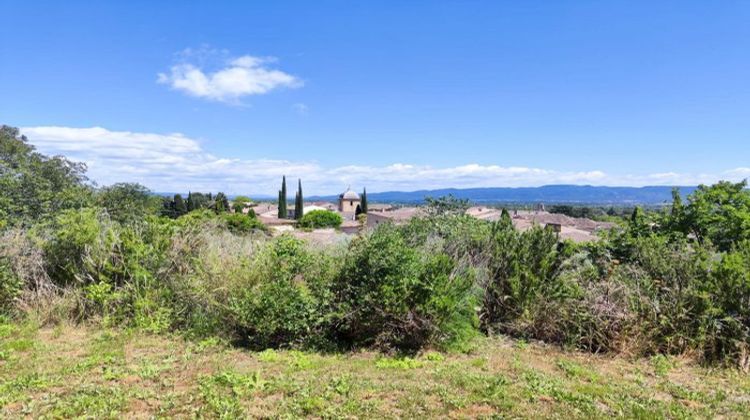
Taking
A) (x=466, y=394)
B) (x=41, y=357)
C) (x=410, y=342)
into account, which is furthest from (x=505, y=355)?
(x=41, y=357)

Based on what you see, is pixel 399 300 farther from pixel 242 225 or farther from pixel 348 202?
pixel 348 202

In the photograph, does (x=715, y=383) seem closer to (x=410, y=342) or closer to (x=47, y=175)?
(x=410, y=342)

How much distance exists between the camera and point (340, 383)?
13.5ft

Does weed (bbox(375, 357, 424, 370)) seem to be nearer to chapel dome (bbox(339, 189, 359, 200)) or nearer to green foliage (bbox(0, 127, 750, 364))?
green foliage (bbox(0, 127, 750, 364))

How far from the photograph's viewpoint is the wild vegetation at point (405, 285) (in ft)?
17.4

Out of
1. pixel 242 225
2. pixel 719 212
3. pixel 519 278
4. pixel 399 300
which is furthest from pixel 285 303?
pixel 242 225

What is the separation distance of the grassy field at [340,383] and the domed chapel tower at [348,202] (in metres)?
73.6

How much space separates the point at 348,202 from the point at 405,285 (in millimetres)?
75282

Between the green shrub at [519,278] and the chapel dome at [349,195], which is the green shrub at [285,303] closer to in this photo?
the green shrub at [519,278]

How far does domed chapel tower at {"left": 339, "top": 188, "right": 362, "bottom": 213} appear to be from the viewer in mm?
79450

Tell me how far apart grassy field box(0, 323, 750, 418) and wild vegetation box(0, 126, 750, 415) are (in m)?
0.21

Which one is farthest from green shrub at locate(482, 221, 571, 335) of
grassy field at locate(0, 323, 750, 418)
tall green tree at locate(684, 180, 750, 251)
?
tall green tree at locate(684, 180, 750, 251)

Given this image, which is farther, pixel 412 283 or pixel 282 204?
pixel 282 204

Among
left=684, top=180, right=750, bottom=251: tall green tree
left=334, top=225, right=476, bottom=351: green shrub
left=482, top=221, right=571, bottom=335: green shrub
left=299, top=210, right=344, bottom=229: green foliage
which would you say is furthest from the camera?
left=299, top=210, right=344, bottom=229: green foliage
